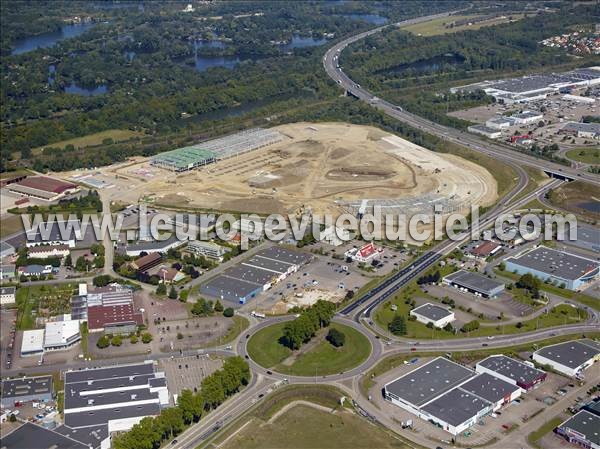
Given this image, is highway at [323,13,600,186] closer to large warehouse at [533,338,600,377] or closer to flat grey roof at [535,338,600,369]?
flat grey roof at [535,338,600,369]

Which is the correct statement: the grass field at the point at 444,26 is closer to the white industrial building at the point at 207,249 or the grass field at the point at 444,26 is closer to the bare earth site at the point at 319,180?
the bare earth site at the point at 319,180

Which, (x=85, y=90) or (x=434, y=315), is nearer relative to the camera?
(x=434, y=315)

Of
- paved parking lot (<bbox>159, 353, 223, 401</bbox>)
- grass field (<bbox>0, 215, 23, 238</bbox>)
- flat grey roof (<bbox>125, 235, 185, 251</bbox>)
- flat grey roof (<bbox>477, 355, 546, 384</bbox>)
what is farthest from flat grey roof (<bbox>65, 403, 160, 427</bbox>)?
grass field (<bbox>0, 215, 23, 238</bbox>)

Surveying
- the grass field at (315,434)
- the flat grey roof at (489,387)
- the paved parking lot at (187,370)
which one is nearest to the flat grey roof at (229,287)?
the paved parking lot at (187,370)

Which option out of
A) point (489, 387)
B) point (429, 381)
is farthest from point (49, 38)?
point (489, 387)

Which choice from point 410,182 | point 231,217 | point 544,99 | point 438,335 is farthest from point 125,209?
point 544,99

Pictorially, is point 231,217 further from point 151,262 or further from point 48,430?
point 48,430

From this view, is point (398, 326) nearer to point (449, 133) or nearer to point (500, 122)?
point (449, 133)
